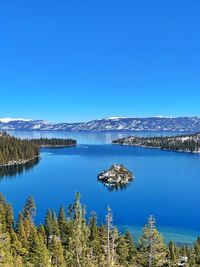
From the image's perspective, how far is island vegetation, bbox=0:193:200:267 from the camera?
156ft

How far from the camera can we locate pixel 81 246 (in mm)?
50469

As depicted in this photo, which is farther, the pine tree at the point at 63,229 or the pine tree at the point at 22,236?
the pine tree at the point at 63,229

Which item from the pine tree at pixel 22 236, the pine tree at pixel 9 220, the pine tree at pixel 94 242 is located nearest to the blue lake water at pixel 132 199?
the pine tree at pixel 94 242

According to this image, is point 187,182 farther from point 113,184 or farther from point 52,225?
point 52,225

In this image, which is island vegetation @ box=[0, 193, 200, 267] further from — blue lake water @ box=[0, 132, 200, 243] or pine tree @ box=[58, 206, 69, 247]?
blue lake water @ box=[0, 132, 200, 243]

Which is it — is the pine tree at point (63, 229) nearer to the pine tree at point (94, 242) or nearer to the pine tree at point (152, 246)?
the pine tree at point (94, 242)

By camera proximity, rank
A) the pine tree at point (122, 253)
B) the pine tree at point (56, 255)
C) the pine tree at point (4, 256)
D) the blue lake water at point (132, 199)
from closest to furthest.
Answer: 1. the pine tree at point (4, 256)
2. the pine tree at point (56, 255)
3. the pine tree at point (122, 253)
4. the blue lake water at point (132, 199)

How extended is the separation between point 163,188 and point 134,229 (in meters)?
69.1

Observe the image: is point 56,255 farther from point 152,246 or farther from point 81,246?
point 152,246

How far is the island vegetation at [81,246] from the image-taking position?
47562 millimetres

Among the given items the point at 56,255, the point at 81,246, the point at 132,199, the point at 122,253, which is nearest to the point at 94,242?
the point at 122,253

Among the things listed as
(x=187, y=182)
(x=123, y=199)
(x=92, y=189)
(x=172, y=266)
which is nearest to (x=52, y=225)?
(x=172, y=266)

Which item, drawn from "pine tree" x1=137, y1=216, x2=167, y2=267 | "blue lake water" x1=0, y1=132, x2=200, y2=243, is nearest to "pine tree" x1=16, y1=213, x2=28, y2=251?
"pine tree" x1=137, y1=216, x2=167, y2=267

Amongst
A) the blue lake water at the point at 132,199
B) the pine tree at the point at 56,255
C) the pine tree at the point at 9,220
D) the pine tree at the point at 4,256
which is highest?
the pine tree at the point at 4,256
